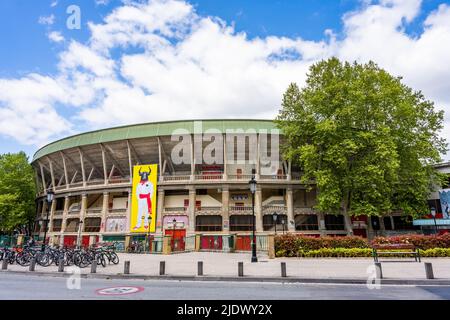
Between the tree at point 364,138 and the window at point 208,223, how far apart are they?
1287cm

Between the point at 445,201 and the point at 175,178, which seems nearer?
the point at 445,201

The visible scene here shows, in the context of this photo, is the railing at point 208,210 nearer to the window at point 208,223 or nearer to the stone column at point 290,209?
the window at point 208,223

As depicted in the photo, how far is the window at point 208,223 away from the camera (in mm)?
32625

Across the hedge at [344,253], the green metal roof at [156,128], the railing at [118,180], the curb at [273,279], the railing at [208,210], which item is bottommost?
the curb at [273,279]

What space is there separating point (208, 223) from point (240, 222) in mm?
3975

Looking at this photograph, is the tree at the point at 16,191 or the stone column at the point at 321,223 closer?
the stone column at the point at 321,223

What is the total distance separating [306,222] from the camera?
33562 millimetres

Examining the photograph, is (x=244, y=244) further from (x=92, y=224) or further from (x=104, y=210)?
(x=92, y=224)

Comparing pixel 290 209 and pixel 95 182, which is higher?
pixel 95 182

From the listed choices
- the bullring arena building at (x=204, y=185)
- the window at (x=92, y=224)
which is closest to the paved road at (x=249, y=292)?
the bullring arena building at (x=204, y=185)

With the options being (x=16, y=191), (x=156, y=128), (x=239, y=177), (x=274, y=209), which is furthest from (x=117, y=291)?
(x=16, y=191)

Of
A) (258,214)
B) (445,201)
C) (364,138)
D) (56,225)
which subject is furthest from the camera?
(56,225)

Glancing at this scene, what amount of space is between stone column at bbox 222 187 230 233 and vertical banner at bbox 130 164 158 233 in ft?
27.0

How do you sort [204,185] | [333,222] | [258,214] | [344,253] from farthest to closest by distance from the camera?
1. [333,222]
2. [204,185]
3. [258,214]
4. [344,253]
